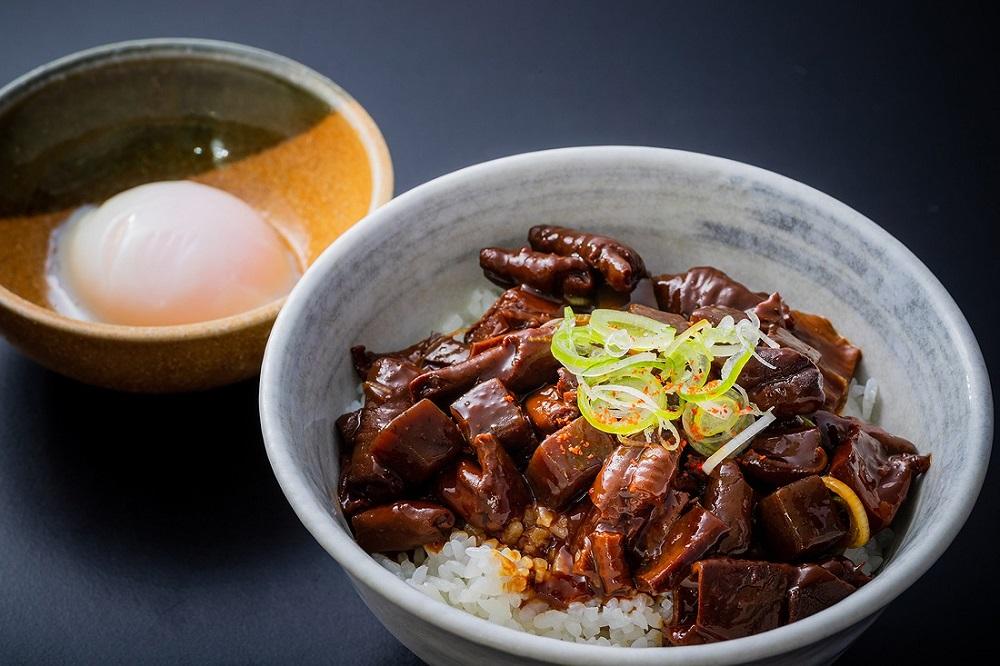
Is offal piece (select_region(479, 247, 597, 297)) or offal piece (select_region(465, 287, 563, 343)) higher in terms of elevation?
offal piece (select_region(479, 247, 597, 297))

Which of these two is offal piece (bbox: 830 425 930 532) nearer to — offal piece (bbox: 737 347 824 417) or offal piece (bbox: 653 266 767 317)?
offal piece (bbox: 737 347 824 417)

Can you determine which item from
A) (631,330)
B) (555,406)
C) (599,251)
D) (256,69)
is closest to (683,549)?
(555,406)

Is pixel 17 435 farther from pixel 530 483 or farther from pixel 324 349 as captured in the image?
pixel 530 483

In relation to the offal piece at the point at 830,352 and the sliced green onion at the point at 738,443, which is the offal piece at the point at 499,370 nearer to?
the sliced green onion at the point at 738,443

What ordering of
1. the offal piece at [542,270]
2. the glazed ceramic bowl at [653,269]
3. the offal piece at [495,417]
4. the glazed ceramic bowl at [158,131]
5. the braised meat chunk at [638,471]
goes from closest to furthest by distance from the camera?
the glazed ceramic bowl at [653,269], the braised meat chunk at [638,471], the offal piece at [495,417], the offal piece at [542,270], the glazed ceramic bowl at [158,131]

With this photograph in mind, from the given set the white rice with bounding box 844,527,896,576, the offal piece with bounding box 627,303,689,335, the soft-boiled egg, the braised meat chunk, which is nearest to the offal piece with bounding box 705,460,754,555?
the braised meat chunk

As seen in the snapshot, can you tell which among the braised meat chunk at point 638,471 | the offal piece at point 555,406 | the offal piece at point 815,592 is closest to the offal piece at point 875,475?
the braised meat chunk at point 638,471

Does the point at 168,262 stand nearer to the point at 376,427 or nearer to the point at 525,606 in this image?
the point at 376,427
